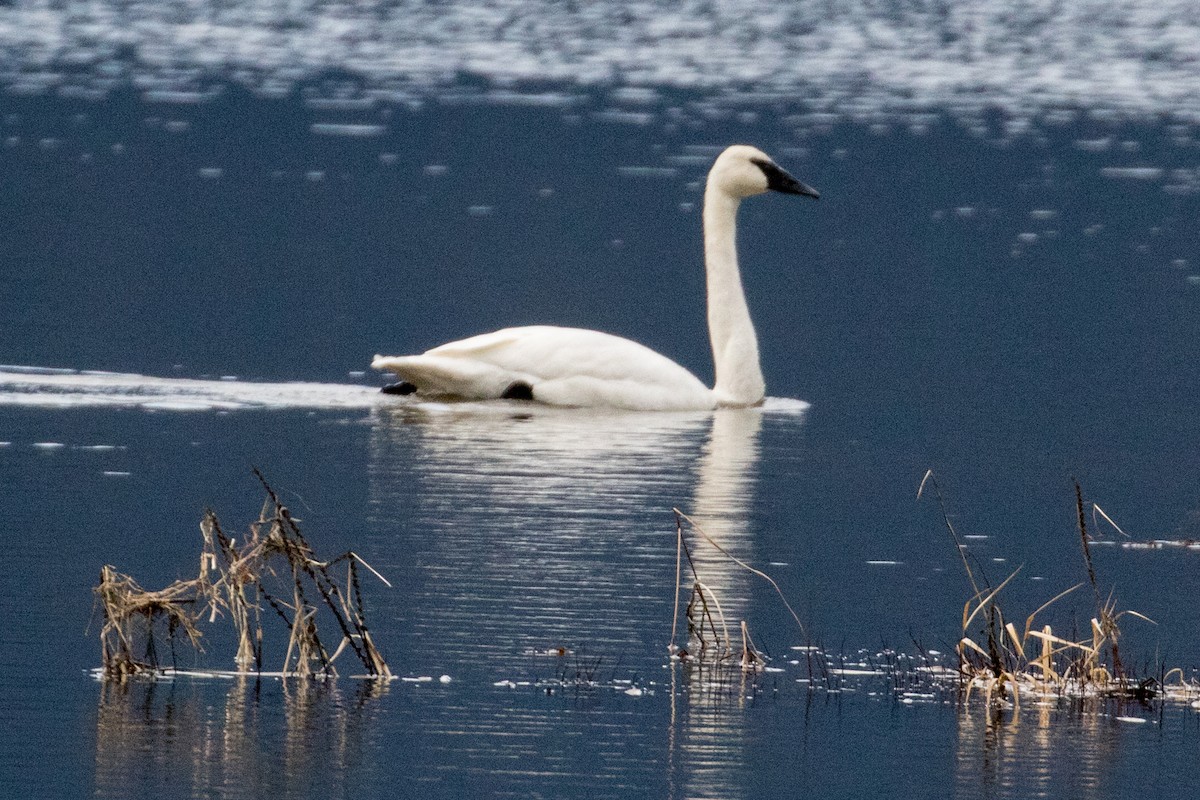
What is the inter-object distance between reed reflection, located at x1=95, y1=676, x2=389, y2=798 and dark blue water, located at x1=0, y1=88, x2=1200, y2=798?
0.02 meters

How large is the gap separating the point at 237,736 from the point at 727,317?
9743mm

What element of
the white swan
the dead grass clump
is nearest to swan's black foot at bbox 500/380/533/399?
the white swan

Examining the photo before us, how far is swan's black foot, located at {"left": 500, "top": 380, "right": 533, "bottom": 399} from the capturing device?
15586 millimetres

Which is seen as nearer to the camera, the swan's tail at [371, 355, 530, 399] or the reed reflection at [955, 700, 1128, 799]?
the reed reflection at [955, 700, 1128, 799]

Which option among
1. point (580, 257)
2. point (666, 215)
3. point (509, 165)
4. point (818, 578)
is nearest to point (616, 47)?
point (509, 165)

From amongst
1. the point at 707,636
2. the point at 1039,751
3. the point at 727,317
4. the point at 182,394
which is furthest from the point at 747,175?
the point at 1039,751

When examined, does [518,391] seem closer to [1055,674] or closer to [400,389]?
[400,389]

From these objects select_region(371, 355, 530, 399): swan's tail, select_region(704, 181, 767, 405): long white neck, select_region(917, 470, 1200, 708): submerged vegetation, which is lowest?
select_region(917, 470, 1200, 708): submerged vegetation

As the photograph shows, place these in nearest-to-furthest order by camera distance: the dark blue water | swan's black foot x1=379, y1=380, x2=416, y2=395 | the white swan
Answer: the dark blue water → the white swan → swan's black foot x1=379, y1=380, x2=416, y2=395

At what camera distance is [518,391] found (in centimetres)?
1561

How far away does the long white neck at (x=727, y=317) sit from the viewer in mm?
16281

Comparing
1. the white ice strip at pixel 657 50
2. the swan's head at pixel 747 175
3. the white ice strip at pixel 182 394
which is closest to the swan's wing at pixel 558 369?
the white ice strip at pixel 182 394

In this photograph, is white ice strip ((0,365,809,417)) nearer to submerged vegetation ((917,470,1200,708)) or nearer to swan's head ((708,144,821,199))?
swan's head ((708,144,821,199))

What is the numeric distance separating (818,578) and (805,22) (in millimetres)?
43742
